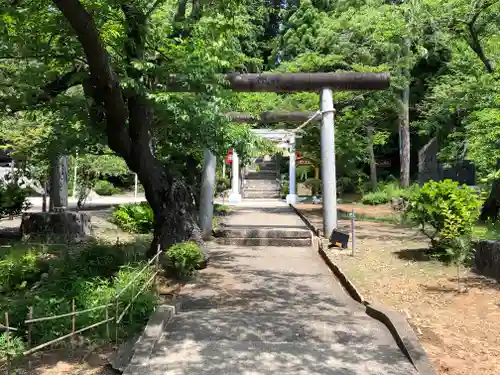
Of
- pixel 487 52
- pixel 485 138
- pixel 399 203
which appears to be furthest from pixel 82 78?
pixel 399 203

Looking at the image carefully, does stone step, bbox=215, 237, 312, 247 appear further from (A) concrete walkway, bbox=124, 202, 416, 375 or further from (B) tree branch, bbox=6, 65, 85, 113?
(B) tree branch, bbox=6, 65, 85, 113

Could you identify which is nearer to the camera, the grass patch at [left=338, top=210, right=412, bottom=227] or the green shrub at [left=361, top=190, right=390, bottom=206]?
the grass patch at [left=338, top=210, right=412, bottom=227]

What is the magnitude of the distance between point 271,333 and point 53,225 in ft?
27.8

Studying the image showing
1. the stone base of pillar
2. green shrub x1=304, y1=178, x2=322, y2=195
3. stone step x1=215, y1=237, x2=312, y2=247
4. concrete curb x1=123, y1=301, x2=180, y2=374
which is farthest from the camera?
green shrub x1=304, y1=178, x2=322, y2=195

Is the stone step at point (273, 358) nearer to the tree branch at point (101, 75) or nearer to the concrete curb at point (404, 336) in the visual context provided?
the concrete curb at point (404, 336)

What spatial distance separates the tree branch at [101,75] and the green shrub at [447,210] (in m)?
5.80

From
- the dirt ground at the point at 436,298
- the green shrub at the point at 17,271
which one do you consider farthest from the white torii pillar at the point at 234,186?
the green shrub at the point at 17,271

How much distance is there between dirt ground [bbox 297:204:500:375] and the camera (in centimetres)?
479

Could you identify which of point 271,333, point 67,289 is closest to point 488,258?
point 271,333

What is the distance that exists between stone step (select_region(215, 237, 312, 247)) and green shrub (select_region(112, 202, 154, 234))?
94.8 inches

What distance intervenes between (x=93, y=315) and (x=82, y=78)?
3983 mm

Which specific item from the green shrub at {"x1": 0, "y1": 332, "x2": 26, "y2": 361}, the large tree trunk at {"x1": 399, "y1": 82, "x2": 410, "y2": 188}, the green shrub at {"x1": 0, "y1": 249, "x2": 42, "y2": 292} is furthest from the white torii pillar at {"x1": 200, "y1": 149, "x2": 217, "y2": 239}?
the large tree trunk at {"x1": 399, "y1": 82, "x2": 410, "y2": 188}

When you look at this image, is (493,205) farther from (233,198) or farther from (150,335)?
(233,198)

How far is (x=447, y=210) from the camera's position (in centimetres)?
901
